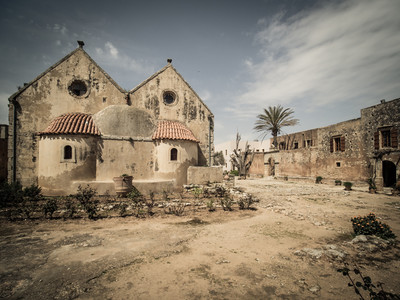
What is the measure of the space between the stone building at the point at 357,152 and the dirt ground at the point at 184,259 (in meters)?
13.2

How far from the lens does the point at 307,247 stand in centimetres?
546

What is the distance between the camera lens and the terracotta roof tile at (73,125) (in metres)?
11.8

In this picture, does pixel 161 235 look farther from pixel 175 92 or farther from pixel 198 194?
pixel 175 92

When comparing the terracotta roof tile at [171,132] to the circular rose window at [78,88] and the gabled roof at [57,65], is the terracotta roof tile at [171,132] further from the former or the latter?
the circular rose window at [78,88]

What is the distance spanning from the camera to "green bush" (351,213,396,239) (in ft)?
19.7

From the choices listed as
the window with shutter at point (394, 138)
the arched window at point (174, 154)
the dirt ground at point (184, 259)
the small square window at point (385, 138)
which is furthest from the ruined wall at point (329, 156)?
the arched window at point (174, 154)

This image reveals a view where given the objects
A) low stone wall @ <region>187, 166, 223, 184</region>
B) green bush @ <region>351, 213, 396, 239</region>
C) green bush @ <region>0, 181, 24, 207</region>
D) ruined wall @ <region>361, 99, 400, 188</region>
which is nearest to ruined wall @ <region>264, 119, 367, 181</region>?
ruined wall @ <region>361, 99, 400, 188</region>

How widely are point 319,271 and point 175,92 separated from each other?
14840 millimetres

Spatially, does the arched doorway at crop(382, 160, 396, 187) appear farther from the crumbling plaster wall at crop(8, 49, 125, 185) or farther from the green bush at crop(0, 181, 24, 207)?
the green bush at crop(0, 181, 24, 207)

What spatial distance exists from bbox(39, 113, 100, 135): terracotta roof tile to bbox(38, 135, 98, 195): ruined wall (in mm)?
378

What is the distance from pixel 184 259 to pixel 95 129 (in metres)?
11.6

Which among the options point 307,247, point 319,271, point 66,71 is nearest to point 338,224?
point 307,247

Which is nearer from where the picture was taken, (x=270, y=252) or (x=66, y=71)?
(x=270, y=252)

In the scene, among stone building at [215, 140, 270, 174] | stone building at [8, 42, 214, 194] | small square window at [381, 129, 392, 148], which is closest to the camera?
stone building at [8, 42, 214, 194]
